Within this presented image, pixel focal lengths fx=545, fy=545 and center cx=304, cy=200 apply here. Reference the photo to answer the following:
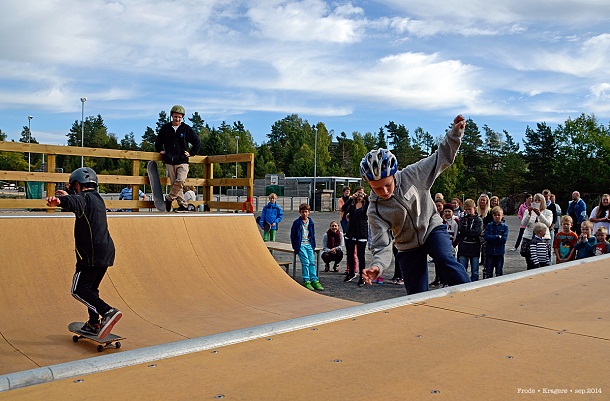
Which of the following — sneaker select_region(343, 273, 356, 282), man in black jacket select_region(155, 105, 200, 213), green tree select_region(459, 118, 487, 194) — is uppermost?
green tree select_region(459, 118, 487, 194)

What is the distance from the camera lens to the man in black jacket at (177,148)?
1024 centimetres

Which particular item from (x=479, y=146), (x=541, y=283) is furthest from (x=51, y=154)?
(x=479, y=146)

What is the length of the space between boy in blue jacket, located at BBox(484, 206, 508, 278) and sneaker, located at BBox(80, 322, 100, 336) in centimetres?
717

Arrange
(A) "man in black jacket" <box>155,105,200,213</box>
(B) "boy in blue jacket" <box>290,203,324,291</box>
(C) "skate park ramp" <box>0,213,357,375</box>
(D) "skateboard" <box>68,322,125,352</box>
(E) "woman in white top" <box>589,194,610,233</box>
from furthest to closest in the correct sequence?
(E) "woman in white top" <box>589,194,610,233</box>
(A) "man in black jacket" <box>155,105,200,213</box>
(B) "boy in blue jacket" <box>290,203,324,291</box>
(C) "skate park ramp" <box>0,213,357,375</box>
(D) "skateboard" <box>68,322,125,352</box>

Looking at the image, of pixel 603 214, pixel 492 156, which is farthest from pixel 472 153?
pixel 603 214

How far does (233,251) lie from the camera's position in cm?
894

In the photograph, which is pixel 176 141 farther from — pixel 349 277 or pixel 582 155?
pixel 582 155

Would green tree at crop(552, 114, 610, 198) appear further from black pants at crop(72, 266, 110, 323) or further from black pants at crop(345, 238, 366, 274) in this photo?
black pants at crop(72, 266, 110, 323)

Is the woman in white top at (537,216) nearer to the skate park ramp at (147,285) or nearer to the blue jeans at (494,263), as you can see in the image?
the blue jeans at (494,263)

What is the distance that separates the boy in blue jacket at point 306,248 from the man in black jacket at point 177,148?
7.50 feet

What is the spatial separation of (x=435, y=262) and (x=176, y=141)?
697 centimetres

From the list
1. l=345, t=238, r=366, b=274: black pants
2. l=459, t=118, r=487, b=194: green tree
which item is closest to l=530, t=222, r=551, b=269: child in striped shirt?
l=345, t=238, r=366, b=274: black pants

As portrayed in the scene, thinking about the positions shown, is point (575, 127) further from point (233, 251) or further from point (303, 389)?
point (303, 389)

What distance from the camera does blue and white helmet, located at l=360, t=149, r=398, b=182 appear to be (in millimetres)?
3855
